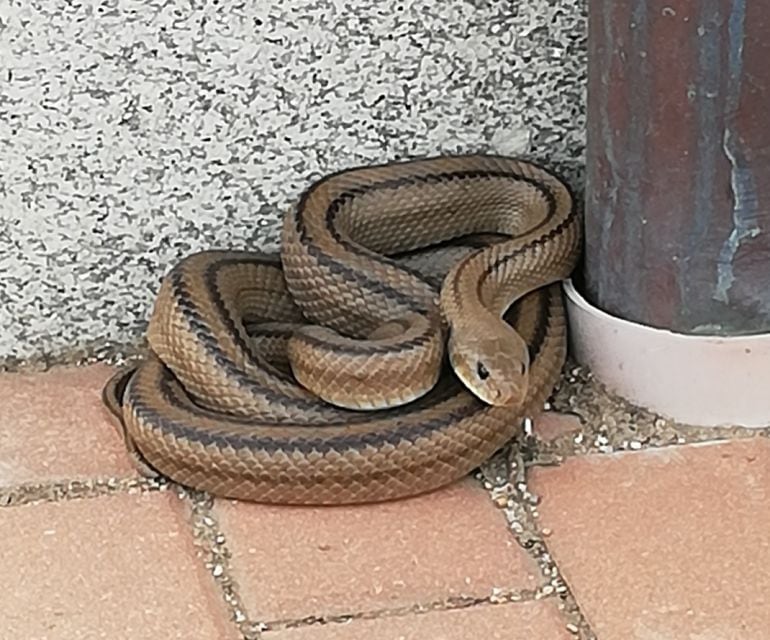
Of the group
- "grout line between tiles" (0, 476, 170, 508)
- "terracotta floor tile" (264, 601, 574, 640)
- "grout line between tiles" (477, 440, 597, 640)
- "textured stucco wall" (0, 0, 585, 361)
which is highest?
"textured stucco wall" (0, 0, 585, 361)

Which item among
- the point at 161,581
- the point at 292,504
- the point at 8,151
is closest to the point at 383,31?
the point at 8,151

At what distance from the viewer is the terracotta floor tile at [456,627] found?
8.75 ft

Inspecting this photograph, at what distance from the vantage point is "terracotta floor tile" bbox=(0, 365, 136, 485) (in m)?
3.14

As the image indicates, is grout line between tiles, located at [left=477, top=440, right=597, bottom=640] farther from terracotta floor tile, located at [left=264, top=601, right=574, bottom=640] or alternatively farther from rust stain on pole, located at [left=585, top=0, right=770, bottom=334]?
rust stain on pole, located at [left=585, top=0, right=770, bottom=334]

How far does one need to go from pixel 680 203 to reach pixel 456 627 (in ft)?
2.78

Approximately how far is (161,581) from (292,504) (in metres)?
0.28

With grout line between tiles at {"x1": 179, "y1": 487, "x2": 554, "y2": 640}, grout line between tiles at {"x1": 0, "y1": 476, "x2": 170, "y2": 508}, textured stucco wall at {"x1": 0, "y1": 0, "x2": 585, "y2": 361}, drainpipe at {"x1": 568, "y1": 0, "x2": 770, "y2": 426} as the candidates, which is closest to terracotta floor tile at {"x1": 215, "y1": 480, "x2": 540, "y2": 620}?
grout line between tiles at {"x1": 179, "y1": 487, "x2": 554, "y2": 640}

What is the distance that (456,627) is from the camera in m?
2.68

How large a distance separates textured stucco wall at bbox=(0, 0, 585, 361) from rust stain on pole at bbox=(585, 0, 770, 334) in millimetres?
314

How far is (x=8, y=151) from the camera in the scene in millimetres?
3316

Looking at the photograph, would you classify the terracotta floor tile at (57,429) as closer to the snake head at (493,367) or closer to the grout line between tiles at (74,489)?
the grout line between tiles at (74,489)

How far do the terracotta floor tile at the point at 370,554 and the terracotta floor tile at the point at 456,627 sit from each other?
0.15 ft

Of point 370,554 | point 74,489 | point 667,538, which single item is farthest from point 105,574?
point 667,538

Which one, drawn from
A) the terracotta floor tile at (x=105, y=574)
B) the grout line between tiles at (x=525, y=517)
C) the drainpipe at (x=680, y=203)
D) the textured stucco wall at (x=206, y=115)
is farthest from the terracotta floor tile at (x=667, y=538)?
the textured stucco wall at (x=206, y=115)
